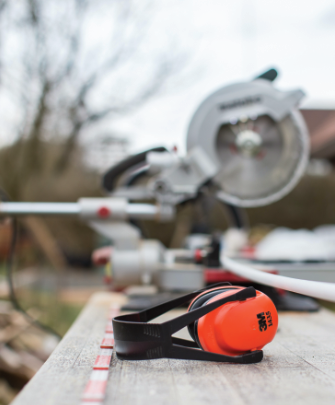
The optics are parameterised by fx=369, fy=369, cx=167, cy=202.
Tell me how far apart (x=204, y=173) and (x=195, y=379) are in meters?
1.27

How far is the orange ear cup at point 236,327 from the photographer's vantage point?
34.7 inches

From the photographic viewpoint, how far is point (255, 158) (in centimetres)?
216

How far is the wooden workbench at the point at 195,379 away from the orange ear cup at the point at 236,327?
0.17 ft

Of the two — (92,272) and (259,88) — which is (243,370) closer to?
(259,88)

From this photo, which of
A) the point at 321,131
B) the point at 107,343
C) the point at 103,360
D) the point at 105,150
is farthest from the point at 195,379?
the point at 321,131

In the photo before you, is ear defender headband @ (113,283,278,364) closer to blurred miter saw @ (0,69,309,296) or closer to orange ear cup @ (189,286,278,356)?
orange ear cup @ (189,286,278,356)

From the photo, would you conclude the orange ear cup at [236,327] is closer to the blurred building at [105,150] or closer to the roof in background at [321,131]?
the blurred building at [105,150]

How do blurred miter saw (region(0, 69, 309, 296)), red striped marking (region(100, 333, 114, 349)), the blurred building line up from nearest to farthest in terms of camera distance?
red striped marking (region(100, 333, 114, 349)) < blurred miter saw (region(0, 69, 309, 296)) < the blurred building

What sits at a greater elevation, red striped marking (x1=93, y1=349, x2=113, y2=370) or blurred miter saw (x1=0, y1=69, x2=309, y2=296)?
blurred miter saw (x1=0, y1=69, x2=309, y2=296)

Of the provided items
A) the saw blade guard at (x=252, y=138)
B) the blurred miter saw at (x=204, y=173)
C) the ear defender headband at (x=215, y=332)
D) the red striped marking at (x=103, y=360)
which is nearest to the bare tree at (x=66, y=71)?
the blurred miter saw at (x=204, y=173)

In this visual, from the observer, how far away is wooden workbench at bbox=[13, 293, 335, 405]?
72cm

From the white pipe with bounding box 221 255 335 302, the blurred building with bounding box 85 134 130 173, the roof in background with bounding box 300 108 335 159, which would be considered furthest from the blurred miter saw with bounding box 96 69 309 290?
the roof in background with bounding box 300 108 335 159

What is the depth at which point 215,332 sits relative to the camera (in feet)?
2.95

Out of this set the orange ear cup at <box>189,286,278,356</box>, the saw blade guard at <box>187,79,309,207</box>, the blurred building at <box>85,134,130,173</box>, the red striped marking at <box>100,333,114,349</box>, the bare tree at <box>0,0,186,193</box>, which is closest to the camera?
the orange ear cup at <box>189,286,278,356</box>
